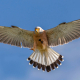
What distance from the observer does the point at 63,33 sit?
7.32 m

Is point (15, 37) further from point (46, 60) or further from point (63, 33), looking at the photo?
Result: point (63, 33)

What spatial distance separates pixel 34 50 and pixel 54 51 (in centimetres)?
112

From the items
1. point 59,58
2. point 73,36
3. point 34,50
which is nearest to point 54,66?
point 59,58

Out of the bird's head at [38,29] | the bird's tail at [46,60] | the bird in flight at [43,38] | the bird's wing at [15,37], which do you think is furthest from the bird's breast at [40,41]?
the bird's tail at [46,60]

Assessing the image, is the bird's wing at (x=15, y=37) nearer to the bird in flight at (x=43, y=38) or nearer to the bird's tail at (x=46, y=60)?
the bird in flight at (x=43, y=38)

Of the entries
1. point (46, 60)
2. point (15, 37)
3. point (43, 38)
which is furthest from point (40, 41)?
point (46, 60)

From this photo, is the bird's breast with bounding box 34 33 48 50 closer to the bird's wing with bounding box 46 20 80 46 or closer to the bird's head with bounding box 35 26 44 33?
the bird's head with bounding box 35 26 44 33

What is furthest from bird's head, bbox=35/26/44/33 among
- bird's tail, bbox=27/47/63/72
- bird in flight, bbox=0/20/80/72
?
bird's tail, bbox=27/47/63/72

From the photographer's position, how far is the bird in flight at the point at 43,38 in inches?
278

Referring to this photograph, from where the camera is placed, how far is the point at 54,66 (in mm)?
8375

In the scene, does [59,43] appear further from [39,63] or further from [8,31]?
[8,31]

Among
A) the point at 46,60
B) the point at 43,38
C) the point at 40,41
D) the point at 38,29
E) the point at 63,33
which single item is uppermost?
the point at 38,29

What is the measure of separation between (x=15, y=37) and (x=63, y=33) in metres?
2.46

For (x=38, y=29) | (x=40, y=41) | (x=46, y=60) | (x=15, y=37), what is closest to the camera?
(x=38, y=29)
